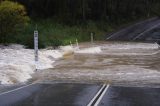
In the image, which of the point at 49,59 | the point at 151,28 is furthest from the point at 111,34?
the point at 49,59

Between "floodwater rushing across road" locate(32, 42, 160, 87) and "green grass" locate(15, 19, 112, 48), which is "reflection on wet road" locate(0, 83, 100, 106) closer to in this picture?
"floodwater rushing across road" locate(32, 42, 160, 87)

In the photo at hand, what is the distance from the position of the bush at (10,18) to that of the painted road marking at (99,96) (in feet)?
75.6

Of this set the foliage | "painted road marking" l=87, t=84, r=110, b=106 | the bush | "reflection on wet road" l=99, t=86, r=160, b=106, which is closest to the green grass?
the foliage

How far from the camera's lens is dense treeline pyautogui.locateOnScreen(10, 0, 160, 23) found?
76875 millimetres

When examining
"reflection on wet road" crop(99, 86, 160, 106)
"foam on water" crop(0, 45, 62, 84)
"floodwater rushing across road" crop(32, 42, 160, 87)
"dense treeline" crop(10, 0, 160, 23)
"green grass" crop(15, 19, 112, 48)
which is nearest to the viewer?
"reflection on wet road" crop(99, 86, 160, 106)

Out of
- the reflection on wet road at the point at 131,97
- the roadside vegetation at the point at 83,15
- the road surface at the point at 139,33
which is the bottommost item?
the reflection on wet road at the point at 131,97

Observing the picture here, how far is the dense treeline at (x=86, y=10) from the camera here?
76.9 metres

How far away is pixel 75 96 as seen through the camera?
53.2ft

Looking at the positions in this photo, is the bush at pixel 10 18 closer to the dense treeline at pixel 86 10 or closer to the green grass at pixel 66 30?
the green grass at pixel 66 30

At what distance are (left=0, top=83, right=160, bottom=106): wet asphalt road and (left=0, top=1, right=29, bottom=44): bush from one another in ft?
73.5

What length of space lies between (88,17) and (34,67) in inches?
2121

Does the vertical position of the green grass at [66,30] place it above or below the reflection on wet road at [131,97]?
above

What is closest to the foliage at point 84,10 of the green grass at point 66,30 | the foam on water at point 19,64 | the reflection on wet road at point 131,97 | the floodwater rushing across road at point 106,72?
the green grass at point 66,30

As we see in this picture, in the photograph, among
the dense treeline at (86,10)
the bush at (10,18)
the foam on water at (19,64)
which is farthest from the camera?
the dense treeline at (86,10)
